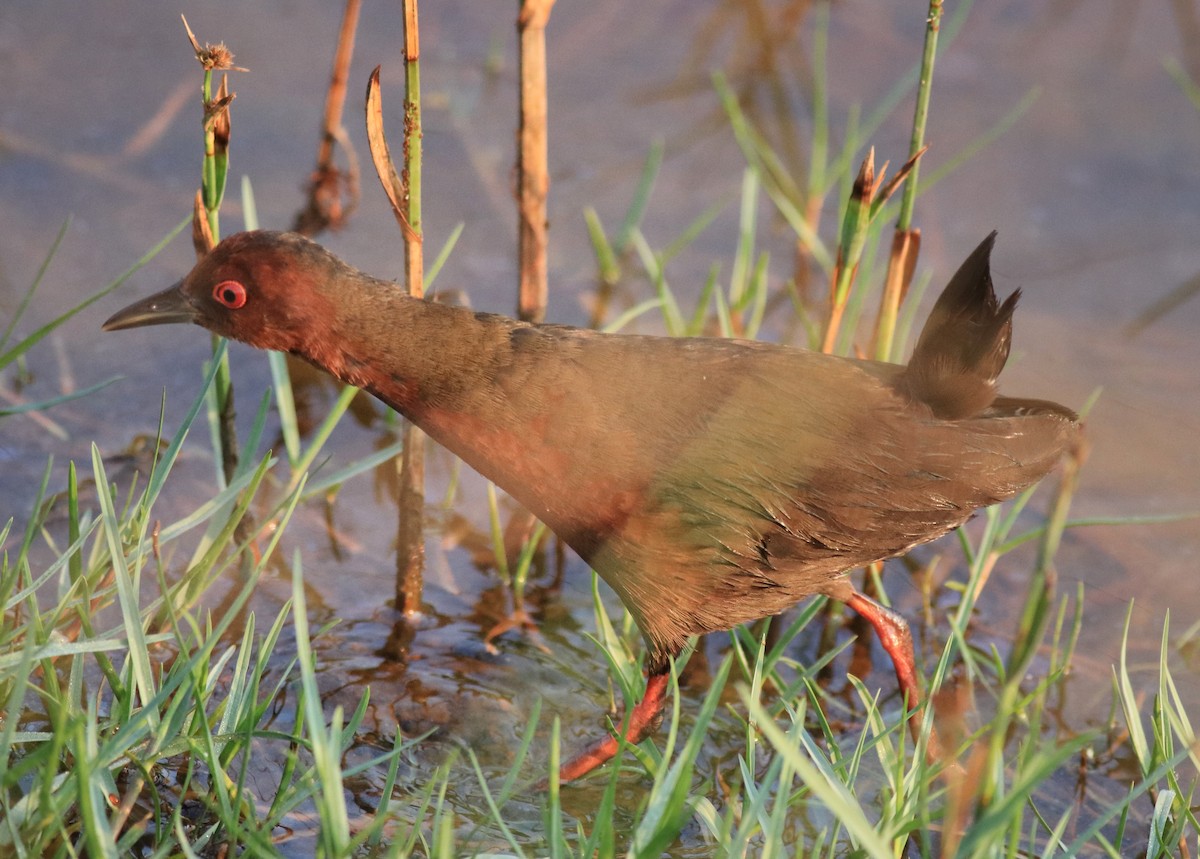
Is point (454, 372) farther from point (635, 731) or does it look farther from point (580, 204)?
point (580, 204)

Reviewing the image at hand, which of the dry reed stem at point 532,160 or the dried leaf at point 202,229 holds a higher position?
the dry reed stem at point 532,160

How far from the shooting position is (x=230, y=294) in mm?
2748

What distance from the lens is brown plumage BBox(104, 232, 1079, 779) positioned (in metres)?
2.69

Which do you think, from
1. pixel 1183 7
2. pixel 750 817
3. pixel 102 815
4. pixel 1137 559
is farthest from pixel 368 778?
pixel 1183 7

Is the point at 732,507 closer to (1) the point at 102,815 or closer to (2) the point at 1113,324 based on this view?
(1) the point at 102,815

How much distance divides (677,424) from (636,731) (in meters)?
0.70

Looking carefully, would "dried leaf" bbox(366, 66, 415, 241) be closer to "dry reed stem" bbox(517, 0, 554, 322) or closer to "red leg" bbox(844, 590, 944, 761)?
"dry reed stem" bbox(517, 0, 554, 322)

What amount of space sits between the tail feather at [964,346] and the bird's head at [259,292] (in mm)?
1259

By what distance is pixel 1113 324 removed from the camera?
15.1 feet

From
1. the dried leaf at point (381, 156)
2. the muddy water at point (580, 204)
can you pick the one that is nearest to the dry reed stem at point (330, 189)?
the muddy water at point (580, 204)

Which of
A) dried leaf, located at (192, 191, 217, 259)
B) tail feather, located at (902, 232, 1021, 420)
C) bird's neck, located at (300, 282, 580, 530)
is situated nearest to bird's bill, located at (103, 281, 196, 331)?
dried leaf, located at (192, 191, 217, 259)

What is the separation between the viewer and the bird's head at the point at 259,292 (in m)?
2.69

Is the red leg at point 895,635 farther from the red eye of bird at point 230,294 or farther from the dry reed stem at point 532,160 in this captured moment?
the red eye of bird at point 230,294

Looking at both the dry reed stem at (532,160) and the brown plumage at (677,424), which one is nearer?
the brown plumage at (677,424)
